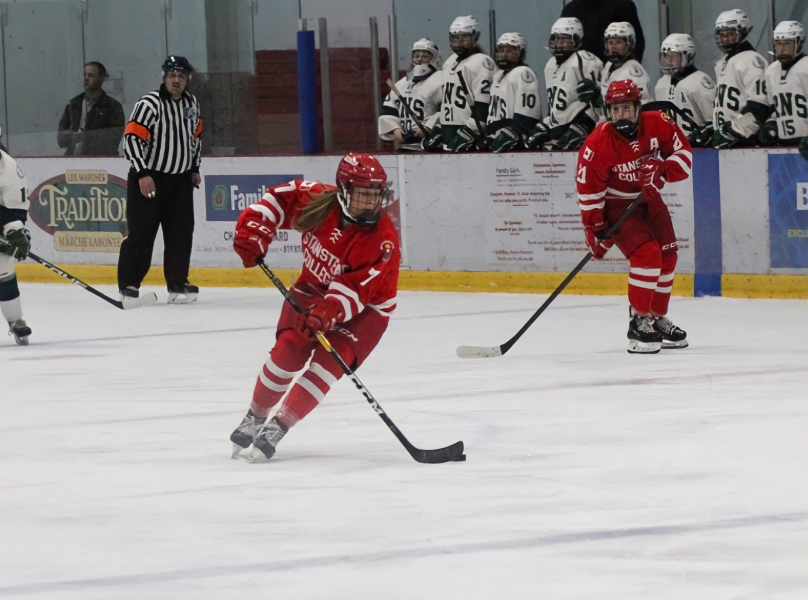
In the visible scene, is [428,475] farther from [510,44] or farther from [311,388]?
[510,44]

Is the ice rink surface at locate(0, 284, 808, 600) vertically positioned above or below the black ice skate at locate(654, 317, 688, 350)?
below

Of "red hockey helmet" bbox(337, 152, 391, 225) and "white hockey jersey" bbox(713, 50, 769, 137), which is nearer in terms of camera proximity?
"red hockey helmet" bbox(337, 152, 391, 225)

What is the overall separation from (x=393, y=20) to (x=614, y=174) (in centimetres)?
355

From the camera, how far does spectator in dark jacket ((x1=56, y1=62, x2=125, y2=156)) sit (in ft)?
33.5

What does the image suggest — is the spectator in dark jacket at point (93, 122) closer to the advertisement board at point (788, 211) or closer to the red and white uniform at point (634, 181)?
the advertisement board at point (788, 211)

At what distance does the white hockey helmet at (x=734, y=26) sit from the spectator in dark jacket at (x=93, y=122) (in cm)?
411

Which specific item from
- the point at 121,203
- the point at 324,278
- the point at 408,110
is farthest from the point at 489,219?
the point at 324,278

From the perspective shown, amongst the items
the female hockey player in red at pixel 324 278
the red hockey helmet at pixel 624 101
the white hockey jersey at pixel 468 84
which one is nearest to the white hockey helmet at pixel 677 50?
the white hockey jersey at pixel 468 84

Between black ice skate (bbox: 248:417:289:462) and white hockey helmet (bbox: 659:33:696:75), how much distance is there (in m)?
4.64

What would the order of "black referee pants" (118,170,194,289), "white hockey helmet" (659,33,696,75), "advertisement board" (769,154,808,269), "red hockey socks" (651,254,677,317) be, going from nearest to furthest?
"red hockey socks" (651,254,677,317) → "advertisement board" (769,154,808,269) → "white hockey helmet" (659,33,696,75) → "black referee pants" (118,170,194,289)

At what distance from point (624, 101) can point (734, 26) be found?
2.20m

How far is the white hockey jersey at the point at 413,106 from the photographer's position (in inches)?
360

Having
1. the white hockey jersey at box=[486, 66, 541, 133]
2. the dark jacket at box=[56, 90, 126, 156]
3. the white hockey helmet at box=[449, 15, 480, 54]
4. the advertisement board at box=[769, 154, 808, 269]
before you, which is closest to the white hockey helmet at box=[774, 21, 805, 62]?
the advertisement board at box=[769, 154, 808, 269]

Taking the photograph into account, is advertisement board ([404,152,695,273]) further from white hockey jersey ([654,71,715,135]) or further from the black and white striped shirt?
the black and white striped shirt
